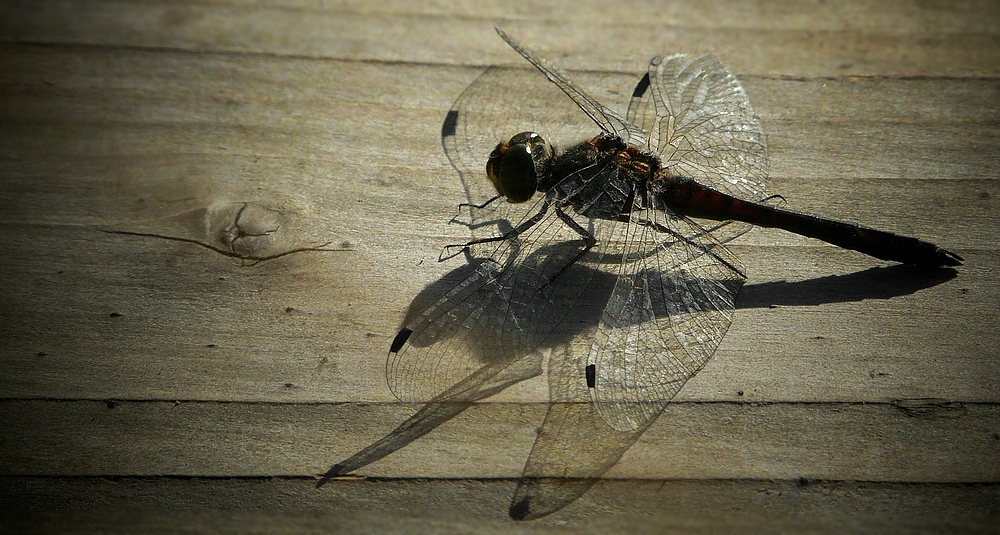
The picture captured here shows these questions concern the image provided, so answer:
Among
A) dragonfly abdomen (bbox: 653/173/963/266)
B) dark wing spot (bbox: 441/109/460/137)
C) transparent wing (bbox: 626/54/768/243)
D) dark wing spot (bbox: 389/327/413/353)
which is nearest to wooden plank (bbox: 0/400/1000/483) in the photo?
dark wing spot (bbox: 389/327/413/353)

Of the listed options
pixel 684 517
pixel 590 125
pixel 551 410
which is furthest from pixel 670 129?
pixel 684 517

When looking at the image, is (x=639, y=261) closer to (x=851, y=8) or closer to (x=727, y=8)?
(x=727, y=8)

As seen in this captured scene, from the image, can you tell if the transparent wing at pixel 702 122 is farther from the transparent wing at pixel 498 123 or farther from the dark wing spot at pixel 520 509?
the dark wing spot at pixel 520 509

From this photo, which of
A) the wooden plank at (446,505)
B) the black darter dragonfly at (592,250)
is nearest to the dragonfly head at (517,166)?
the black darter dragonfly at (592,250)

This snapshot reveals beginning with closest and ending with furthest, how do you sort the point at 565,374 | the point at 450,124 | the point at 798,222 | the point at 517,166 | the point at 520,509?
the point at 520,509
the point at 565,374
the point at 798,222
the point at 517,166
the point at 450,124

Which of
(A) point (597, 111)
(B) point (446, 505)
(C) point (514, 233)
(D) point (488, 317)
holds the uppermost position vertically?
(A) point (597, 111)

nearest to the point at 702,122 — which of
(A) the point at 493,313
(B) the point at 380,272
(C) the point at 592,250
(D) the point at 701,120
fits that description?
(D) the point at 701,120

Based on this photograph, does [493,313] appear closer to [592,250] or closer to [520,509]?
[592,250]
